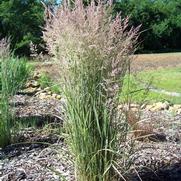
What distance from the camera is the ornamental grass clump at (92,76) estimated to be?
337 centimetres

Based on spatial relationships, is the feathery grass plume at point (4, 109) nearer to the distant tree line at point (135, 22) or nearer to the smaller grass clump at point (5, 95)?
the smaller grass clump at point (5, 95)

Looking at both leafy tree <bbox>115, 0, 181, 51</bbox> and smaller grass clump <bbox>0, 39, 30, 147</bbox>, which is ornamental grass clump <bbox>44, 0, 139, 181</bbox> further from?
leafy tree <bbox>115, 0, 181, 51</bbox>

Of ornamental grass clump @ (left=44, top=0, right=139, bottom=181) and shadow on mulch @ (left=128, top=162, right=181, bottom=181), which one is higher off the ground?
ornamental grass clump @ (left=44, top=0, right=139, bottom=181)

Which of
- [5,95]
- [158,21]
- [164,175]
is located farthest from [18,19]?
[164,175]

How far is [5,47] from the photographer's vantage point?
5.30 m

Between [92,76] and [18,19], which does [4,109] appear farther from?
[18,19]

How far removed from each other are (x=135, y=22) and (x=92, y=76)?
25.0 meters

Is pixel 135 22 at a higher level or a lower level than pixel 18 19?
lower

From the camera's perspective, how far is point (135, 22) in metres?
28.1

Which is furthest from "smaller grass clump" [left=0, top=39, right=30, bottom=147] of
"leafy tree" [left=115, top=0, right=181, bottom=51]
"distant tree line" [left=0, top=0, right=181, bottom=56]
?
"leafy tree" [left=115, top=0, right=181, bottom=51]

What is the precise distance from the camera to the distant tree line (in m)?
21.2

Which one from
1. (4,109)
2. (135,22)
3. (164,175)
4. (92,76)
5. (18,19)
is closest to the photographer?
(92,76)

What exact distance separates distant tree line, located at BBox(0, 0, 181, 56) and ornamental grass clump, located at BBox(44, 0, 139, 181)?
12775 mm

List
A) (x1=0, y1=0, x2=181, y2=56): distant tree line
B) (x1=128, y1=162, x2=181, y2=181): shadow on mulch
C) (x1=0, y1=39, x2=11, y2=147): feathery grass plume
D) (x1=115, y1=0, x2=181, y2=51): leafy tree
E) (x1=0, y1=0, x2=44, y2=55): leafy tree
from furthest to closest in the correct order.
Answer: (x1=115, y1=0, x2=181, y2=51): leafy tree, (x1=0, y1=0, x2=44, y2=55): leafy tree, (x1=0, y1=0, x2=181, y2=56): distant tree line, (x1=0, y1=39, x2=11, y2=147): feathery grass plume, (x1=128, y1=162, x2=181, y2=181): shadow on mulch
